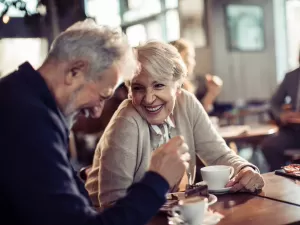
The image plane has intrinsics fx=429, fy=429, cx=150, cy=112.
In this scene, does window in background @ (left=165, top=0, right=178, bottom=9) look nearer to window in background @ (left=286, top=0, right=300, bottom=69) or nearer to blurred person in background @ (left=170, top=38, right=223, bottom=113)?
blurred person in background @ (left=170, top=38, right=223, bottom=113)

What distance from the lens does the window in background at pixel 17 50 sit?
211 inches

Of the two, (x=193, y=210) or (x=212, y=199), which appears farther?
(x=212, y=199)

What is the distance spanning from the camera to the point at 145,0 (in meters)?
6.59

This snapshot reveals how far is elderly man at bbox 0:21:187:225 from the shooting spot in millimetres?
987

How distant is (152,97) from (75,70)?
2.13 feet

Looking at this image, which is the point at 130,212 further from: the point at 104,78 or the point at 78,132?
the point at 78,132

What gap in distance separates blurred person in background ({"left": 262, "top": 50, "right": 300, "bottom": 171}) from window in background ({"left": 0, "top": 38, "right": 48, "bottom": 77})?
287 centimetres

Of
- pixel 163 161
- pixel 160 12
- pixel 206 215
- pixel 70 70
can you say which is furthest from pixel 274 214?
pixel 160 12

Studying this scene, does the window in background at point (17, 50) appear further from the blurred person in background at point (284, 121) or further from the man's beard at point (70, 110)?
the man's beard at point (70, 110)

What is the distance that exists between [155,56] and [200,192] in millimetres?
566

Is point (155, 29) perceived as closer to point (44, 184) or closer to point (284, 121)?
point (284, 121)

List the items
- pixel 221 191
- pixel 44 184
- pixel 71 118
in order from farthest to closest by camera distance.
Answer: pixel 221 191 < pixel 71 118 < pixel 44 184

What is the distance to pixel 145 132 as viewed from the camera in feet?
5.82

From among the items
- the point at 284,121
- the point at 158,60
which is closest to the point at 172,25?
the point at 284,121
